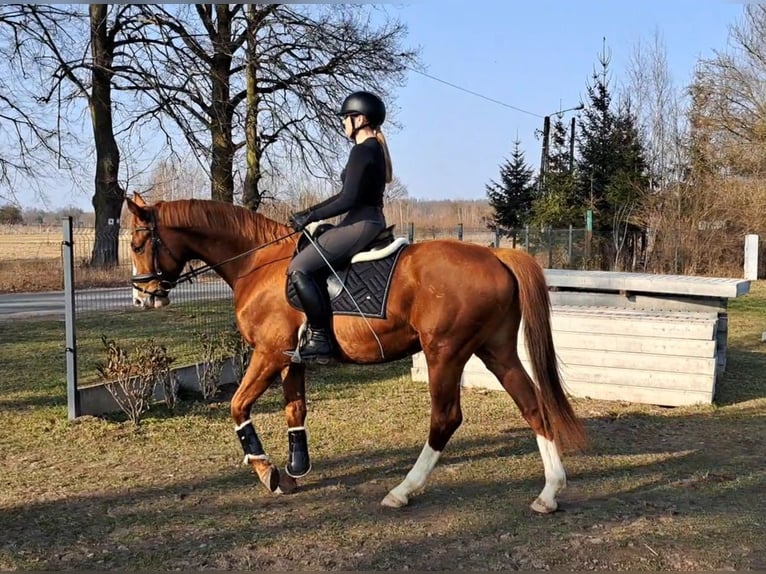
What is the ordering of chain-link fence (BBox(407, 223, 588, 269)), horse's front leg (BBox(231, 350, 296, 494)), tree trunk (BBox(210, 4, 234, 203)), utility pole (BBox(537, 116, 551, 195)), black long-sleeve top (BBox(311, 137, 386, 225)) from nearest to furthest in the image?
1. black long-sleeve top (BBox(311, 137, 386, 225))
2. horse's front leg (BBox(231, 350, 296, 494))
3. tree trunk (BBox(210, 4, 234, 203))
4. chain-link fence (BBox(407, 223, 588, 269))
5. utility pole (BBox(537, 116, 551, 195))

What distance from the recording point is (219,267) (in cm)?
502

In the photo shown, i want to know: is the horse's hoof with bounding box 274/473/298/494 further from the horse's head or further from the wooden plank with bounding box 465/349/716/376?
the wooden plank with bounding box 465/349/716/376

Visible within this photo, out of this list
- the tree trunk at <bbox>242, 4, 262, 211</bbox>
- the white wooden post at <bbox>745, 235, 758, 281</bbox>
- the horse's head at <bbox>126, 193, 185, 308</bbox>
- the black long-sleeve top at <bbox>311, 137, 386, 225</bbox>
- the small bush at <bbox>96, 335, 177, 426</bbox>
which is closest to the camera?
the black long-sleeve top at <bbox>311, 137, 386, 225</bbox>

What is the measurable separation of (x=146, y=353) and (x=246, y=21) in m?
11.6

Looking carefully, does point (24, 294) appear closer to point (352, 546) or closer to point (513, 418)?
point (513, 418)

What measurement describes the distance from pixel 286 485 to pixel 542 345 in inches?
81.3

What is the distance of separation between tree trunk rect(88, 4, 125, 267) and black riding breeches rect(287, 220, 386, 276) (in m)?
7.00

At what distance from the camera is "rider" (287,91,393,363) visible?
4.53 m

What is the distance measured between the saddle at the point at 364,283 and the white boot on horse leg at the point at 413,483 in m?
1.01

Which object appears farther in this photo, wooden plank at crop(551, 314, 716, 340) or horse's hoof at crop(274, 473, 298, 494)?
wooden plank at crop(551, 314, 716, 340)

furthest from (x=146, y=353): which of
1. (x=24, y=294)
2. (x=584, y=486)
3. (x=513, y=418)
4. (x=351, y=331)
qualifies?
(x=24, y=294)

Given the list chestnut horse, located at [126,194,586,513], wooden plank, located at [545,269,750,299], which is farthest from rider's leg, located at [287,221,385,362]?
wooden plank, located at [545,269,750,299]

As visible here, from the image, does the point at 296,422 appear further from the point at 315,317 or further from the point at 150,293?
the point at 150,293

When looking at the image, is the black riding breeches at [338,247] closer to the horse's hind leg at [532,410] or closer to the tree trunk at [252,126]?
the horse's hind leg at [532,410]
